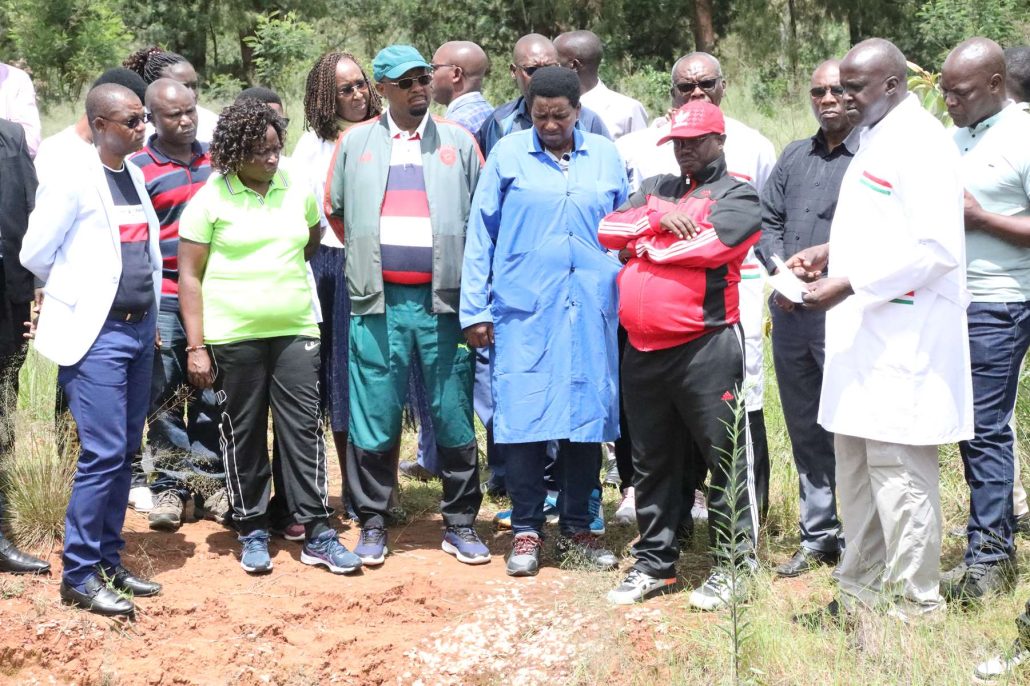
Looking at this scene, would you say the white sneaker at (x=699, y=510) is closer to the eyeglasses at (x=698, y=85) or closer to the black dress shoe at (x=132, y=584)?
the eyeglasses at (x=698, y=85)

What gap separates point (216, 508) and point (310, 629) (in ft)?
4.22

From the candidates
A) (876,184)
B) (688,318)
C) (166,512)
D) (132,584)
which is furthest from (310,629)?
(876,184)

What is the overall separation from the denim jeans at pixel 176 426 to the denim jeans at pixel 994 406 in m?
3.48

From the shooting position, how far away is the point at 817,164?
5.13m

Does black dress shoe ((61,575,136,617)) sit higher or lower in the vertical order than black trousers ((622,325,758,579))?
lower

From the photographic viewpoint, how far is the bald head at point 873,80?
13.5ft

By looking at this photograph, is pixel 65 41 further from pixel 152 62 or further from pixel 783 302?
pixel 783 302

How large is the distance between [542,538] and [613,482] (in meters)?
1.23

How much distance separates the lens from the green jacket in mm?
5359

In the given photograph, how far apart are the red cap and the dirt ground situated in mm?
1938

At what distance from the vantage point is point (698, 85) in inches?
221

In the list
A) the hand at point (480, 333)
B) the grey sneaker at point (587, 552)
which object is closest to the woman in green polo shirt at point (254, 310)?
the hand at point (480, 333)

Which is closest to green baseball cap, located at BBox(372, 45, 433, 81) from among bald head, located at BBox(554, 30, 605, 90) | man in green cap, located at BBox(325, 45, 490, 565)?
man in green cap, located at BBox(325, 45, 490, 565)

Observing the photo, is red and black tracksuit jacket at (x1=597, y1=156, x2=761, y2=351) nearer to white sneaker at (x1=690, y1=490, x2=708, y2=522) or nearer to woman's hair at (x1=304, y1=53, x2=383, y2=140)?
white sneaker at (x1=690, y1=490, x2=708, y2=522)
